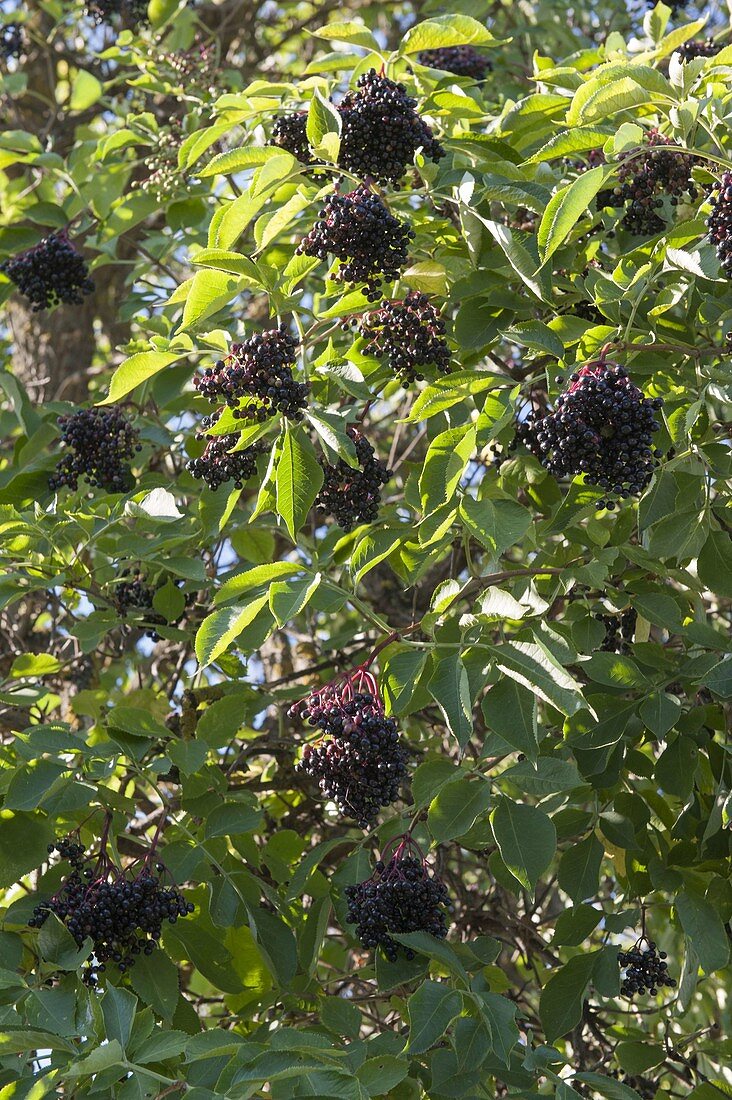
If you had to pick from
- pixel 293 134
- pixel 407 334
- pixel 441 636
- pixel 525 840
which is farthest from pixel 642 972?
pixel 293 134

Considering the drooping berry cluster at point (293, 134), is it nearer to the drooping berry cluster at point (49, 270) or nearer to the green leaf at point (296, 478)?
the green leaf at point (296, 478)

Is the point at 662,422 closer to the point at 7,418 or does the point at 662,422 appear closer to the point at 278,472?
the point at 278,472

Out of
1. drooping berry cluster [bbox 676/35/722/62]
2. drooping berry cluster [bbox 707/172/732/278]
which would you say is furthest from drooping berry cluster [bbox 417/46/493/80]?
drooping berry cluster [bbox 707/172/732/278]

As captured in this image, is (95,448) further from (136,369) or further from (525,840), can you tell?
(525,840)

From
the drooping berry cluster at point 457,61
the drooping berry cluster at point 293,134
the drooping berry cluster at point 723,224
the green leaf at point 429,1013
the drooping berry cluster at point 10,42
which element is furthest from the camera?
the drooping berry cluster at point 10,42

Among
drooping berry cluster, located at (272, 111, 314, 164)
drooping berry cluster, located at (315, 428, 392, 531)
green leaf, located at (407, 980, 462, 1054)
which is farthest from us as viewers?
drooping berry cluster, located at (272, 111, 314, 164)

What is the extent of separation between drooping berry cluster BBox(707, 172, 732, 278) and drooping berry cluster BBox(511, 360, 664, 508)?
0.28 metres

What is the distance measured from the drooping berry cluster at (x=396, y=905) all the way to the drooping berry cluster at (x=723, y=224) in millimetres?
1211

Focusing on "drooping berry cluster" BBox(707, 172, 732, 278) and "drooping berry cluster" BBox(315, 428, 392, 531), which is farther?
"drooping berry cluster" BBox(315, 428, 392, 531)

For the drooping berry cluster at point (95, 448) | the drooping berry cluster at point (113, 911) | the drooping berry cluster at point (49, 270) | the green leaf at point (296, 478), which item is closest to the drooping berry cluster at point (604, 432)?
the green leaf at point (296, 478)

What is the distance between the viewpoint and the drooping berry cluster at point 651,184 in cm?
248

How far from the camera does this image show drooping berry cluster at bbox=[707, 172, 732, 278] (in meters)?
2.13

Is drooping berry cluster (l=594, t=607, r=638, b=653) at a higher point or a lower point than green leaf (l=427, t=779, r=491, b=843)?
lower

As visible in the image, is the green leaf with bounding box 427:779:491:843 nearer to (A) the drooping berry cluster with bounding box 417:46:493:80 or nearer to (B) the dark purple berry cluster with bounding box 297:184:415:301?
(B) the dark purple berry cluster with bounding box 297:184:415:301
